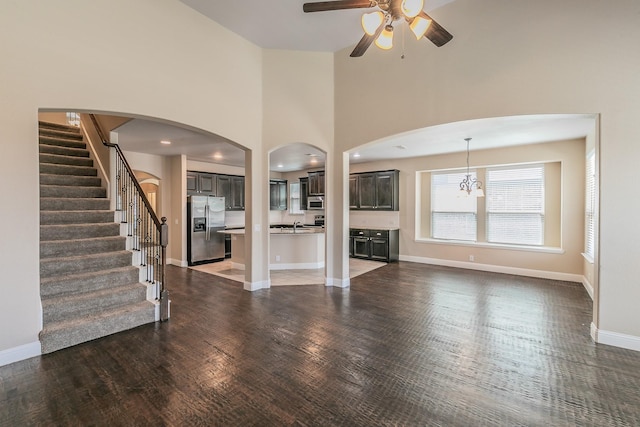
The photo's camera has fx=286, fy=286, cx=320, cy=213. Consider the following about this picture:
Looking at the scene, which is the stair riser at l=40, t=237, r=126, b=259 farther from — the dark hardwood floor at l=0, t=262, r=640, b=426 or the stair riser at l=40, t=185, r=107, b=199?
the dark hardwood floor at l=0, t=262, r=640, b=426

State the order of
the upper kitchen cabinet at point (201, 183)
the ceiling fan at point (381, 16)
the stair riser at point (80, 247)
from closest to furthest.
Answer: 1. the ceiling fan at point (381, 16)
2. the stair riser at point (80, 247)
3. the upper kitchen cabinet at point (201, 183)

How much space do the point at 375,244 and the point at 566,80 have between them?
5.30 metres

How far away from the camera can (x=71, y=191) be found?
4.53 m

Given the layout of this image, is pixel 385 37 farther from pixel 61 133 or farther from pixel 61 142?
pixel 61 133

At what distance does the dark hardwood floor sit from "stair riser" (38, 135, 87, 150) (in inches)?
157

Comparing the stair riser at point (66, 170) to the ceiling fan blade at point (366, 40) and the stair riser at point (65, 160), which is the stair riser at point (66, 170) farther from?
the ceiling fan blade at point (366, 40)

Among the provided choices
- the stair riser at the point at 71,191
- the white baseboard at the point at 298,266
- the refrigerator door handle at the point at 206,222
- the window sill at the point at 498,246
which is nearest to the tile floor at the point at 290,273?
the white baseboard at the point at 298,266

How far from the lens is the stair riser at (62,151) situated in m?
4.91

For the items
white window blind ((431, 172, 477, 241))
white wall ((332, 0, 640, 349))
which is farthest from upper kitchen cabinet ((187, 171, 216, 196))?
white window blind ((431, 172, 477, 241))

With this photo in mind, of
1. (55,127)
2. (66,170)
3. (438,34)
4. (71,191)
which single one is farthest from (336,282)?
(55,127)

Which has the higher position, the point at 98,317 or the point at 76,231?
the point at 76,231

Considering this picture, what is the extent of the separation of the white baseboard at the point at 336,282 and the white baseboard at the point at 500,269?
310cm

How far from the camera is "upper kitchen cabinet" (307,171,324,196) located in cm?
887

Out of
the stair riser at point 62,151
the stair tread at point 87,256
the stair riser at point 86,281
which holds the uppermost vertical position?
the stair riser at point 62,151
